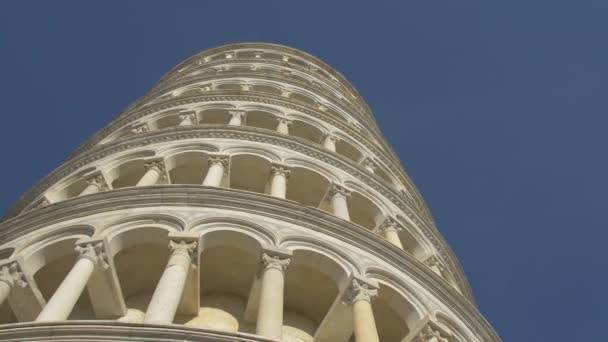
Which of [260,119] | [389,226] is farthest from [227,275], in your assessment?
[260,119]

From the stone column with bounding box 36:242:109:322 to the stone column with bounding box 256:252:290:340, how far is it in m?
3.08

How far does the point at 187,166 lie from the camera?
24.2 meters

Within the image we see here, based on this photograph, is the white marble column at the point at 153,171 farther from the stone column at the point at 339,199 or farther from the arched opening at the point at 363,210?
the arched opening at the point at 363,210

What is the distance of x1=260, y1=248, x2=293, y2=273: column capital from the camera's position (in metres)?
16.1

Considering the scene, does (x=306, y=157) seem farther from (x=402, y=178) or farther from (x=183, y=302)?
(x=183, y=302)

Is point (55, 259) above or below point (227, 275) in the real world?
below

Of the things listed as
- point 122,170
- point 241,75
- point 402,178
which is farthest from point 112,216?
point 241,75

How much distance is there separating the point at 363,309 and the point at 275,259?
1968 millimetres

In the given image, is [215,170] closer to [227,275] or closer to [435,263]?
[227,275]

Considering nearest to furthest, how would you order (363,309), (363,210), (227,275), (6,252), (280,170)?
(363,309)
(6,252)
(227,275)
(280,170)
(363,210)

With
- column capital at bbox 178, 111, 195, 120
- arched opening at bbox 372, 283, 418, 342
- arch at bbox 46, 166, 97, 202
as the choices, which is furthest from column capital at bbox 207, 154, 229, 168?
arched opening at bbox 372, 283, 418, 342

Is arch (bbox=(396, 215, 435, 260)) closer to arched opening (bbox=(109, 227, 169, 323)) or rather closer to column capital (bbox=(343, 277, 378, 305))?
column capital (bbox=(343, 277, 378, 305))

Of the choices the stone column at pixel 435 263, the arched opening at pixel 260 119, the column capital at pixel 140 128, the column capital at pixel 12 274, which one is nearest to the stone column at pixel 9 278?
the column capital at pixel 12 274

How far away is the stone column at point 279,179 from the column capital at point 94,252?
20.0ft
